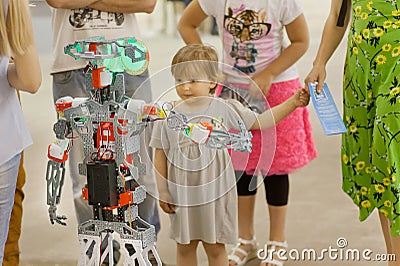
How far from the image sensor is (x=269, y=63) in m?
2.53

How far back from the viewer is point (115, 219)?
6.17 ft

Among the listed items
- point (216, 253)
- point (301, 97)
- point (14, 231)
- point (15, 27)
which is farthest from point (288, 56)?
point (14, 231)

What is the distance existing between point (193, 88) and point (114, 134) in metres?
0.34

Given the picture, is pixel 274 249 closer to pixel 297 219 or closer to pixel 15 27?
pixel 297 219

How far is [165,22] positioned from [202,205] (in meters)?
6.29

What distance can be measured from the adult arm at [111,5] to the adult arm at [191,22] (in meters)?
0.23

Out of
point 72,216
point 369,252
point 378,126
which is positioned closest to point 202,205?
point 378,126

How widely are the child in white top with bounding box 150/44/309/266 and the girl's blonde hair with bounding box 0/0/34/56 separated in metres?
0.39

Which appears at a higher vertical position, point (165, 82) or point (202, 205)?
point (165, 82)

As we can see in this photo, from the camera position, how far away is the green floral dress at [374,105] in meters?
2.08

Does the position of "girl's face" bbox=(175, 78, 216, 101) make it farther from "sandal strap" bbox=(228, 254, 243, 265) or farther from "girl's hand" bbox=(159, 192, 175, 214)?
"sandal strap" bbox=(228, 254, 243, 265)

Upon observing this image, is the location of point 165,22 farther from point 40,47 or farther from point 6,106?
point 6,106

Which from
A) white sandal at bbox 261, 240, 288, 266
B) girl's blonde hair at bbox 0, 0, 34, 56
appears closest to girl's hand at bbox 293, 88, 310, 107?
white sandal at bbox 261, 240, 288, 266

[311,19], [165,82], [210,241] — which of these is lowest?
[311,19]
